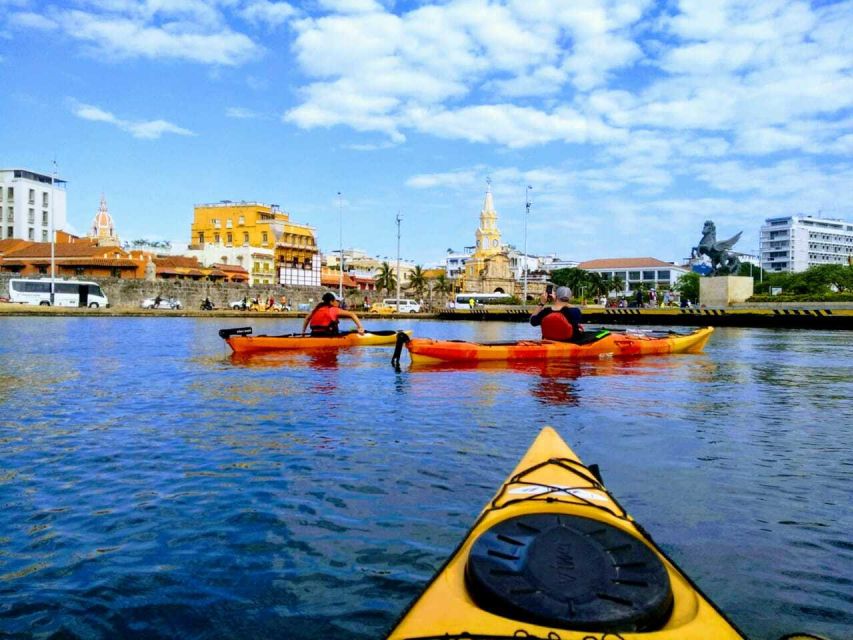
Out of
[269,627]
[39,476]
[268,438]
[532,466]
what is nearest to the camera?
[269,627]

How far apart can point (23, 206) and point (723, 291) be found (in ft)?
278

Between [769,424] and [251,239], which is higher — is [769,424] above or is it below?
below

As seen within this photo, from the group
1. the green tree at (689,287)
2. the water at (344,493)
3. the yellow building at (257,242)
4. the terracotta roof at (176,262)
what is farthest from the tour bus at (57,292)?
the green tree at (689,287)

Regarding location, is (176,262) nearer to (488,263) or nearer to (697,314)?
(488,263)

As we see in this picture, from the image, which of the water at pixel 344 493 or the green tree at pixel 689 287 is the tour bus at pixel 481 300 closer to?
the green tree at pixel 689 287

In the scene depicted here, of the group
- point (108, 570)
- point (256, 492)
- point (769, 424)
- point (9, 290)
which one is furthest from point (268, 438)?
point (9, 290)

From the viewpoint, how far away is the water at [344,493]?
13.6 feet

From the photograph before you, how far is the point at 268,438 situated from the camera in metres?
8.45

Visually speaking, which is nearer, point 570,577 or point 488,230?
point 570,577

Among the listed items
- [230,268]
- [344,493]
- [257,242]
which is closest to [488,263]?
[257,242]

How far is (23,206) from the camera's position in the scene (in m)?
86.8

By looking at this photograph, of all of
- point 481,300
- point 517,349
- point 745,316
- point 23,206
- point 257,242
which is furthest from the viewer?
point 481,300

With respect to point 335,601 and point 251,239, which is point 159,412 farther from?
Result: point 251,239

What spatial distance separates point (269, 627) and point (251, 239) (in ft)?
308
